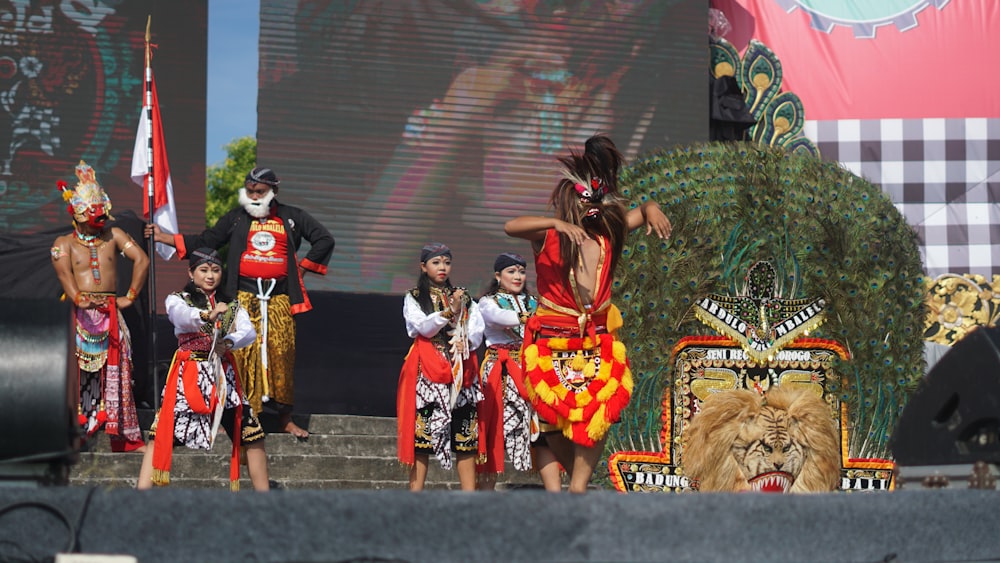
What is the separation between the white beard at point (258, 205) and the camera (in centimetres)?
905

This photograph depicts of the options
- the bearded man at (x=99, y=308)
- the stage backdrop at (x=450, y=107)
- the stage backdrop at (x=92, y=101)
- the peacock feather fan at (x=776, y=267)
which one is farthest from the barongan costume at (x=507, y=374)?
the stage backdrop at (x=92, y=101)

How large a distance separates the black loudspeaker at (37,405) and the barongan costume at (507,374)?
4710mm

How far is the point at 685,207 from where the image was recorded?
9.45 meters

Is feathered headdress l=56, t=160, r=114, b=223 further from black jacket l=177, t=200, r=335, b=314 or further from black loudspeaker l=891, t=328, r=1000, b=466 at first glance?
black loudspeaker l=891, t=328, r=1000, b=466

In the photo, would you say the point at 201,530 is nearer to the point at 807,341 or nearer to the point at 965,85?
the point at 807,341

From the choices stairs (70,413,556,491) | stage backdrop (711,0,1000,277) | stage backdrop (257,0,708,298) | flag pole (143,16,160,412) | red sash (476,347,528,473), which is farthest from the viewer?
stage backdrop (711,0,1000,277)

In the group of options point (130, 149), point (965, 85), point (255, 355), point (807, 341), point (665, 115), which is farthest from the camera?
point (965, 85)

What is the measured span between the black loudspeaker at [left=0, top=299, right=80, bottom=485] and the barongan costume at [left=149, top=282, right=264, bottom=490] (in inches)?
146

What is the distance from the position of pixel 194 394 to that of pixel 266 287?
200cm

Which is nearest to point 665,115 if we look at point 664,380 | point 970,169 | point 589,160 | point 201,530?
point 970,169

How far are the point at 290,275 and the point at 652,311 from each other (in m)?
2.65

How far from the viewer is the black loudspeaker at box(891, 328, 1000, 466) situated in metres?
3.96

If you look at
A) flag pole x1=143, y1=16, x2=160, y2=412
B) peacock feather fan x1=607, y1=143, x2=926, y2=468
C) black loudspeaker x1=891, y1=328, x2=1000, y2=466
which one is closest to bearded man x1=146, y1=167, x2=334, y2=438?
flag pole x1=143, y1=16, x2=160, y2=412

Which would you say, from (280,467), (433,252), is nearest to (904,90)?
(433,252)
